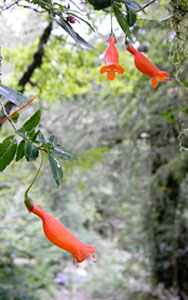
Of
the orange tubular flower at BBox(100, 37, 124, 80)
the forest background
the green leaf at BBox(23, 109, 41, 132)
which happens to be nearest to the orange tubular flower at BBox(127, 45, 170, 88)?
the orange tubular flower at BBox(100, 37, 124, 80)

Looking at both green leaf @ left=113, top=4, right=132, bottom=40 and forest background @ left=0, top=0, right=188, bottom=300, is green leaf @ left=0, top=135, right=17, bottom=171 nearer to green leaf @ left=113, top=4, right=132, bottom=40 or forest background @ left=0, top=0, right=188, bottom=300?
green leaf @ left=113, top=4, right=132, bottom=40

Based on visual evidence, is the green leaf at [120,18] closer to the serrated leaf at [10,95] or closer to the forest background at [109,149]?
the serrated leaf at [10,95]

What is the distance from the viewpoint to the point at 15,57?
1.60 metres

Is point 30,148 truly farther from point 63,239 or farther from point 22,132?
point 63,239

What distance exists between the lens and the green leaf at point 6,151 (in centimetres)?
41

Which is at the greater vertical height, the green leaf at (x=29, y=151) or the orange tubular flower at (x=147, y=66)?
the orange tubular flower at (x=147, y=66)

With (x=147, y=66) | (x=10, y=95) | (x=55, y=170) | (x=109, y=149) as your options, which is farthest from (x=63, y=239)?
(x=109, y=149)

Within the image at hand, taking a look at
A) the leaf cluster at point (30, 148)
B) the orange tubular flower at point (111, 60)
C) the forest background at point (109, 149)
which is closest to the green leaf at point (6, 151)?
the leaf cluster at point (30, 148)

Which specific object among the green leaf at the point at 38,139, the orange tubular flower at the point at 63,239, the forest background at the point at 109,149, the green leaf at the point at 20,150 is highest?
the green leaf at the point at 38,139

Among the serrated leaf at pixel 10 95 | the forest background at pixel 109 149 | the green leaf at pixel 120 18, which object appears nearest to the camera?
the serrated leaf at pixel 10 95

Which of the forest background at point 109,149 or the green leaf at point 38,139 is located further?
the forest background at point 109,149

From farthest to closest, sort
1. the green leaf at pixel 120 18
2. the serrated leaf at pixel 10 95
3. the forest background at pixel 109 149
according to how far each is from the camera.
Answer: the forest background at pixel 109 149
the green leaf at pixel 120 18
the serrated leaf at pixel 10 95

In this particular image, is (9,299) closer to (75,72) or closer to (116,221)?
(75,72)

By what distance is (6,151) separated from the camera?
42 cm
